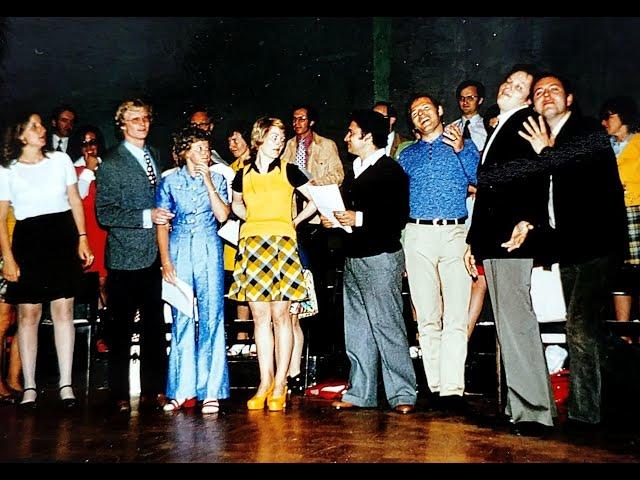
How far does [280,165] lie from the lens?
13.7ft

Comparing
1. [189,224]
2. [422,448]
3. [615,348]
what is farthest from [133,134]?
[615,348]

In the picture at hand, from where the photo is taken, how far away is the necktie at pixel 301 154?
478cm

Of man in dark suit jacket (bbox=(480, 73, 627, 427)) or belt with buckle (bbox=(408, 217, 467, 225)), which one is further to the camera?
belt with buckle (bbox=(408, 217, 467, 225))

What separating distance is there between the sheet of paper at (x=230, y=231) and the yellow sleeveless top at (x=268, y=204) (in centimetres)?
20

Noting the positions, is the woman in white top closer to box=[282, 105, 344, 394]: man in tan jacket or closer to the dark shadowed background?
the dark shadowed background

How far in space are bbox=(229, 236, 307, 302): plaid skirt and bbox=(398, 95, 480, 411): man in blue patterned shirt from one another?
633 mm

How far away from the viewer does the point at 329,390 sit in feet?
14.9

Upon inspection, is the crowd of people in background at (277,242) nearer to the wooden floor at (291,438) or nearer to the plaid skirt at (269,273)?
the plaid skirt at (269,273)

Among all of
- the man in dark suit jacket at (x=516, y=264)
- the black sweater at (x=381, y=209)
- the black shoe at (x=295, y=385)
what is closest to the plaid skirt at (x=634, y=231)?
the man in dark suit jacket at (x=516, y=264)

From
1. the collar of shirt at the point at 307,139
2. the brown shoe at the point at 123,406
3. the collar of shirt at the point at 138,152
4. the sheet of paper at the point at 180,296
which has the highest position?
the collar of shirt at the point at 307,139

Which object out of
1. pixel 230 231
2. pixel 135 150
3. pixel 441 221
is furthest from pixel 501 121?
pixel 135 150

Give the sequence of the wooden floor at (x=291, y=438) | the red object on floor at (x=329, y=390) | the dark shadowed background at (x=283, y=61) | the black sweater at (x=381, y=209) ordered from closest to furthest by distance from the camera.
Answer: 1. the wooden floor at (x=291, y=438)
2. the dark shadowed background at (x=283, y=61)
3. the black sweater at (x=381, y=209)
4. the red object on floor at (x=329, y=390)

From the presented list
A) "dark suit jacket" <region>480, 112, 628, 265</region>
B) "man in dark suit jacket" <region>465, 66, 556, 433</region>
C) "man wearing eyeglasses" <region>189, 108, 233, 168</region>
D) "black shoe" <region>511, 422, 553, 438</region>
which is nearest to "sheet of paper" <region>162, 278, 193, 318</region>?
"man wearing eyeglasses" <region>189, 108, 233, 168</region>

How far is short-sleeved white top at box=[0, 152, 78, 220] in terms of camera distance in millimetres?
4309
